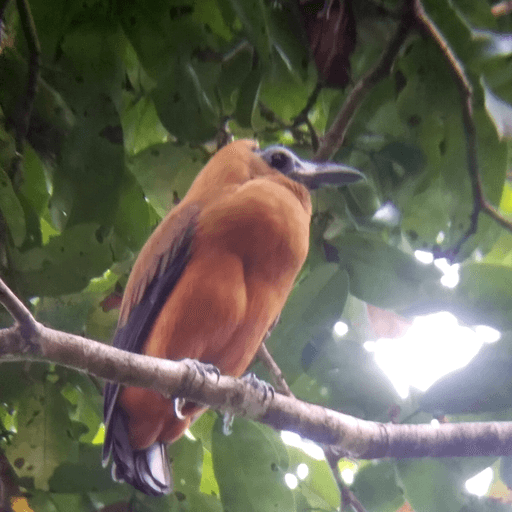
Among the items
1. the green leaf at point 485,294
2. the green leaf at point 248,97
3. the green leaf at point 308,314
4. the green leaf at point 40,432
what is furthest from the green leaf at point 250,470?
the green leaf at point 248,97

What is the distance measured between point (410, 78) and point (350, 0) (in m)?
0.15

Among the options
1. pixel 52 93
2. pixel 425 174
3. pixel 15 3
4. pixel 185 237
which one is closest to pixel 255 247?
pixel 185 237

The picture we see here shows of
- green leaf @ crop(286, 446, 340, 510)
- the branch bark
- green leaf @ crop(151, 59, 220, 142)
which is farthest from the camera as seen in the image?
green leaf @ crop(286, 446, 340, 510)

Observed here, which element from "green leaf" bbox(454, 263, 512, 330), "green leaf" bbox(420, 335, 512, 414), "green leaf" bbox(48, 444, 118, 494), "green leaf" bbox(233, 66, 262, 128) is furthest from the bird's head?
"green leaf" bbox(48, 444, 118, 494)

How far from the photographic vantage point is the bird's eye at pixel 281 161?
102 cm

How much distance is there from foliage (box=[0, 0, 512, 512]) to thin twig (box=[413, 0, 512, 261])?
13 mm

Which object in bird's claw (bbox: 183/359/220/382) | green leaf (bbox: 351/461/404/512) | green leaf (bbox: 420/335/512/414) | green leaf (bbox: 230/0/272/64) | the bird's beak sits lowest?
green leaf (bbox: 351/461/404/512)

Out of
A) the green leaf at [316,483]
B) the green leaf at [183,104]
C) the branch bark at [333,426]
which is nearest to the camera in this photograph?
the branch bark at [333,426]

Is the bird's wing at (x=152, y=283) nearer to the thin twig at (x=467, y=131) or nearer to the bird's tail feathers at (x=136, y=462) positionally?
the bird's tail feathers at (x=136, y=462)

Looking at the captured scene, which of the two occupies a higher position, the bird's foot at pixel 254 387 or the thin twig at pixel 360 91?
the thin twig at pixel 360 91

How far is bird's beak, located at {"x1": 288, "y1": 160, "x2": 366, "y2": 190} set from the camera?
0.93 m

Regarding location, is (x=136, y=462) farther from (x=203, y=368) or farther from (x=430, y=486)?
(x=430, y=486)

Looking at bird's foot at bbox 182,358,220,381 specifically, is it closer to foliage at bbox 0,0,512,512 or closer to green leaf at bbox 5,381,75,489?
foliage at bbox 0,0,512,512

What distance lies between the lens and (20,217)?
2.92ft
